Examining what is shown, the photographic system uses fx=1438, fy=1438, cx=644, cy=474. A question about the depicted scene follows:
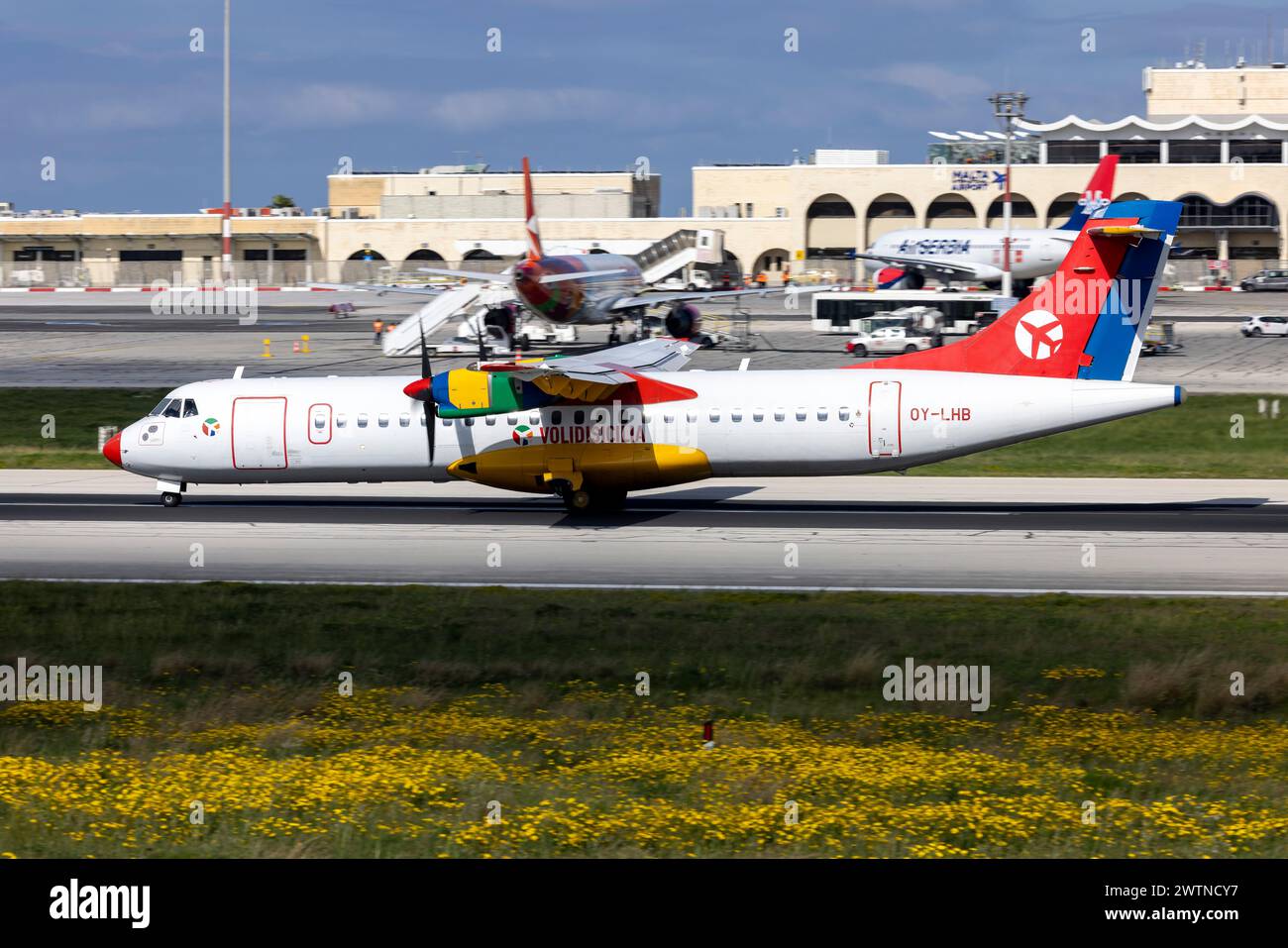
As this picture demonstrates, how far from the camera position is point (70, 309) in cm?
11681

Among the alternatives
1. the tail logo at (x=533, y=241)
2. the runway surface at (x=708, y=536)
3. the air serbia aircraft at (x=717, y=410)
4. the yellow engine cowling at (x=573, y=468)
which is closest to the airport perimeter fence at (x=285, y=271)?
the tail logo at (x=533, y=241)

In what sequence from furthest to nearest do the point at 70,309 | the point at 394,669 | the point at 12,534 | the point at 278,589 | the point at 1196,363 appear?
the point at 70,309, the point at 1196,363, the point at 12,534, the point at 278,589, the point at 394,669

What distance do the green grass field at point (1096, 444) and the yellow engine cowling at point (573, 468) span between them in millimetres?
11766

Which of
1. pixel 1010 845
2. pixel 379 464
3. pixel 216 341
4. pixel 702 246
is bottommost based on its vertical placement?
pixel 1010 845

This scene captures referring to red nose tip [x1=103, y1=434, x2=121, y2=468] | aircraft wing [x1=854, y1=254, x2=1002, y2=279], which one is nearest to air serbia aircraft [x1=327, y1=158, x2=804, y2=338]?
aircraft wing [x1=854, y1=254, x2=1002, y2=279]

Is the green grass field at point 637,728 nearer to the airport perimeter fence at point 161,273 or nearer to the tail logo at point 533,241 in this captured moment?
the tail logo at point 533,241

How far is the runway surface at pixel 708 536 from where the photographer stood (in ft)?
87.0

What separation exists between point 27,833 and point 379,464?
21.7m

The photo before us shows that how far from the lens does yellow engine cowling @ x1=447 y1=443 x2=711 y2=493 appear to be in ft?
107

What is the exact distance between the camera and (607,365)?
32.7 meters

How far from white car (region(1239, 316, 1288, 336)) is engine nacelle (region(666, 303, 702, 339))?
31414mm

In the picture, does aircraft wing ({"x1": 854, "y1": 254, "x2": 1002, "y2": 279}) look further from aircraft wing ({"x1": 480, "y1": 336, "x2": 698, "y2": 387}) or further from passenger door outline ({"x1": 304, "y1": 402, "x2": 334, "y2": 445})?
passenger door outline ({"x1": 304, "y1": 402, "x2": 334, "y2": 445})

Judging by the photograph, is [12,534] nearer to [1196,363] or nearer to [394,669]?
[394,669]
